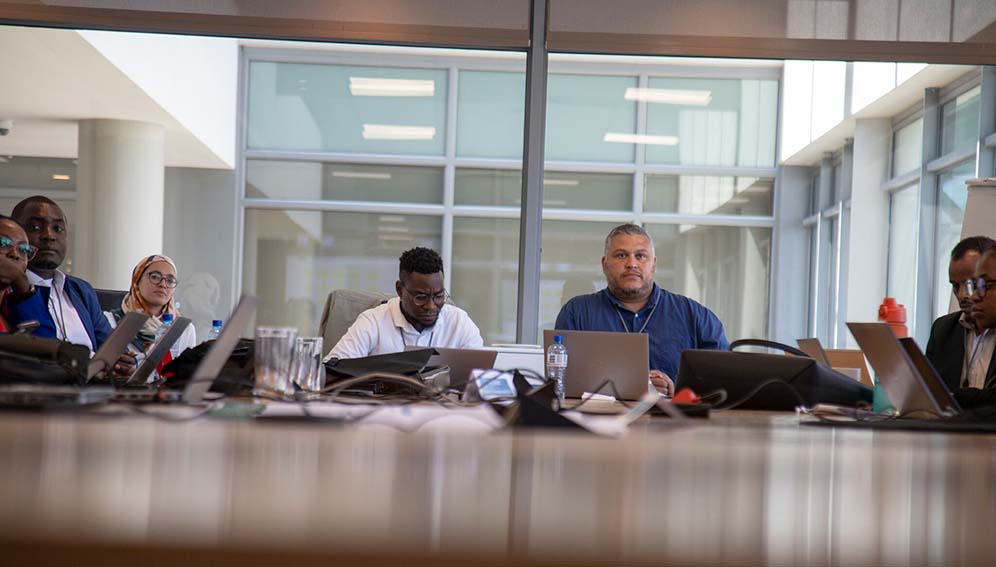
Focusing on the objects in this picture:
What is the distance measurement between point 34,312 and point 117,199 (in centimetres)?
455

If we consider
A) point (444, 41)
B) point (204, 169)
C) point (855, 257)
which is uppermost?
point (444, 41)

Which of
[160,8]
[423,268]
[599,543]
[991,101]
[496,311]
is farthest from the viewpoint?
[496,311]

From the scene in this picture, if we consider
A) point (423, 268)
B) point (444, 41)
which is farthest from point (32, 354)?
point (444, 41)

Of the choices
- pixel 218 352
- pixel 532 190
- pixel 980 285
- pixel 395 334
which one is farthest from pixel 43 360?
pixel 532 190

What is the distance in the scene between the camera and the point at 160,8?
5094 millimetres

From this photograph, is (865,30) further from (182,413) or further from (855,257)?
(182,413)

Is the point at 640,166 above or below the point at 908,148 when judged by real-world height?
below

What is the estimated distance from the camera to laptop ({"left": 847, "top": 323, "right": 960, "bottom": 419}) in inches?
69.5

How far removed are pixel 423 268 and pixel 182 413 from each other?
2435 millimetres

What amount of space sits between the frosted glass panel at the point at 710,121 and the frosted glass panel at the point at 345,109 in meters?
1.50

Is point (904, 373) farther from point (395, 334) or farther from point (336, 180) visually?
point (336, 180)

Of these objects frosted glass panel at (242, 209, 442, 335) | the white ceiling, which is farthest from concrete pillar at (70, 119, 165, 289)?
frosted glass panel at (242, 209, 442, 335)

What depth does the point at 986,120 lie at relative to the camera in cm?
561

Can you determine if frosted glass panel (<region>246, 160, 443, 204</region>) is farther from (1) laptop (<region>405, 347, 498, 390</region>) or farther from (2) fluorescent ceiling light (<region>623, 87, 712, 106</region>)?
(1) laptop (<region>405, 347, 498, 390</region>)
